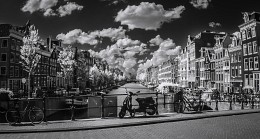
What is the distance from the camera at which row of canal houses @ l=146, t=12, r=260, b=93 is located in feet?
127

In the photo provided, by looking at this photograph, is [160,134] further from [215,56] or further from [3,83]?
[215,56]

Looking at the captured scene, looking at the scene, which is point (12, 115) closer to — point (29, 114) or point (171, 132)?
point (29, 114)

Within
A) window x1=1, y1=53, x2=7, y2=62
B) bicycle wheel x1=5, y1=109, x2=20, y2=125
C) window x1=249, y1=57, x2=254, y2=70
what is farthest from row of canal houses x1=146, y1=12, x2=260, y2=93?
window x1=1, y1=53, x2=7, y2=62

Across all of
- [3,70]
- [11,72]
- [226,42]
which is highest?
[226,42]

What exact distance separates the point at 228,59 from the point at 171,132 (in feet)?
147

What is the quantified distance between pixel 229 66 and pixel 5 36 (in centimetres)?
4672

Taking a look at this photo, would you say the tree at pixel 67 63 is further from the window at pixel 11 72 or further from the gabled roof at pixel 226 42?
the gabled roof at pixel 226 42

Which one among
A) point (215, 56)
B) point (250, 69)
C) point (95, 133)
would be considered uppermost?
point (215, 56)

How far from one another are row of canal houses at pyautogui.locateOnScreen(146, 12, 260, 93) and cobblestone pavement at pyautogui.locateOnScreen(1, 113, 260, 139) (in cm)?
2985

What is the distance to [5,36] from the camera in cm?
4612

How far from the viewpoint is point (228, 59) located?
4934cm

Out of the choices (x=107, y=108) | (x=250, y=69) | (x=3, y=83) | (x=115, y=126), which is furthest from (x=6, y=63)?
(x=250, y=69)

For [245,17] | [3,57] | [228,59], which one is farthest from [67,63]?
[245,17]

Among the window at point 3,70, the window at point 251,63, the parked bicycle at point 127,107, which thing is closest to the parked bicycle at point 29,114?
the parked bicycle at point 127,107
